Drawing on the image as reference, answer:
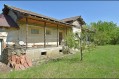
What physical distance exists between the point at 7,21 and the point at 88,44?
9.03 metres

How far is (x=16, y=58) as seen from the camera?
13.6 metres

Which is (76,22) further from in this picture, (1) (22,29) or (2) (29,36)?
(1) (22,29)

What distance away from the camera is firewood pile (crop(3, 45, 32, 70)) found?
12991 mm

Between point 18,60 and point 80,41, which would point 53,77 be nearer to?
point 18,60

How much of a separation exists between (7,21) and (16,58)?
5.18 metres

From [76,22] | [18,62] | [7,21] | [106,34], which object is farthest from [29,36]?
[106,34]

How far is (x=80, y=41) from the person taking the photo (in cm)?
1541

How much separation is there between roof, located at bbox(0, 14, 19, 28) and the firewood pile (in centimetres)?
291

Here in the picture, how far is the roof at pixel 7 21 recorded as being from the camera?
15914 millimetres

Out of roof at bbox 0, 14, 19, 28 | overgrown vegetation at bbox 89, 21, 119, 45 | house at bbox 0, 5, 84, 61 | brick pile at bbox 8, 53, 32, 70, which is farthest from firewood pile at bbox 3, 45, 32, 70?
overgrown vegetation at bbox 89, 21, 119, 45

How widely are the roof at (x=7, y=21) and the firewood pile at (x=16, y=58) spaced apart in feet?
9.55

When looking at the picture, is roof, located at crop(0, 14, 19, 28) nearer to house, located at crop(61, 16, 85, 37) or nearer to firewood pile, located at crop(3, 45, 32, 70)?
firewood pile, located at crop(3, 45, 32, 70)

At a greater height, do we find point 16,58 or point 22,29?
point 22,29

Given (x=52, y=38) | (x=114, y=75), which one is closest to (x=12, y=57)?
(x=114, y=75)
